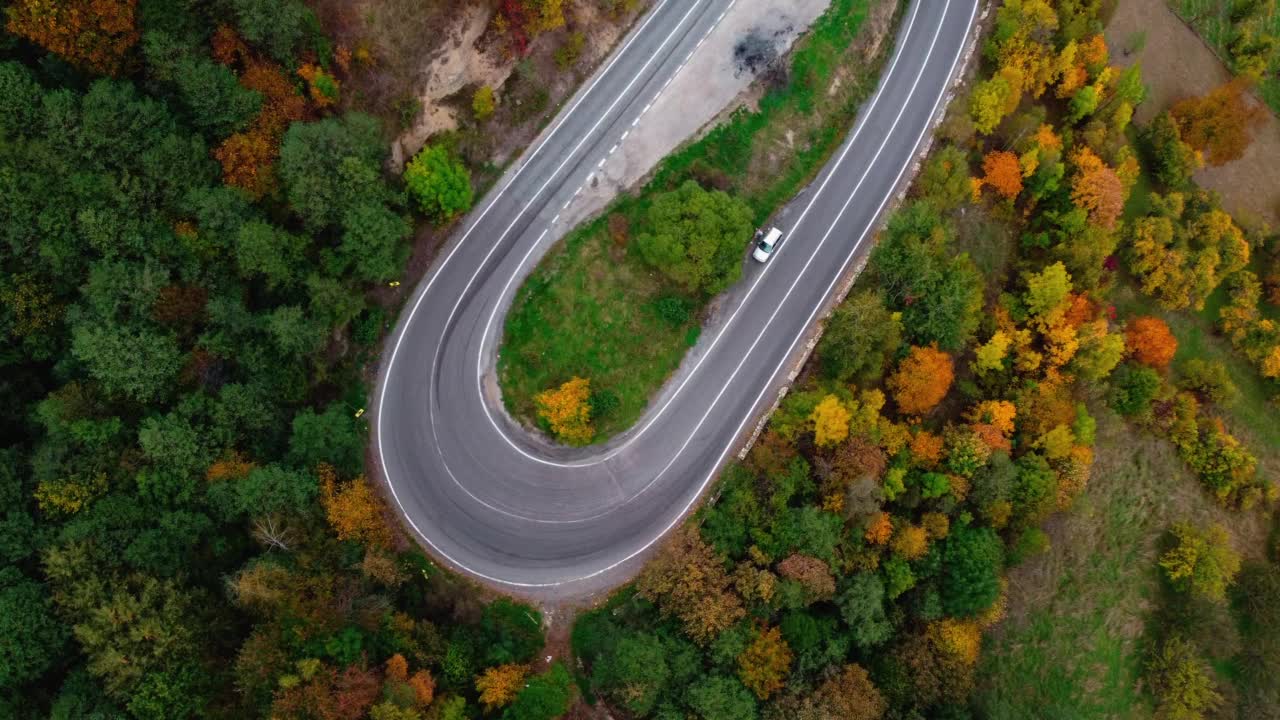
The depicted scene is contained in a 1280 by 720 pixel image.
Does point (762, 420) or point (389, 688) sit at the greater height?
point (762, 420)

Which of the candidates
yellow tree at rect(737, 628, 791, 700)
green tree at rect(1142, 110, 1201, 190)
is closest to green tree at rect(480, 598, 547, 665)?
yellow tree at rect(737, 628, 791, 700)

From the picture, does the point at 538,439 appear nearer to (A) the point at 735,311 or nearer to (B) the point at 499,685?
(B) the point at 499,685

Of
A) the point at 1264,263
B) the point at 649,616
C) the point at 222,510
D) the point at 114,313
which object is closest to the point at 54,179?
the point at 114,313

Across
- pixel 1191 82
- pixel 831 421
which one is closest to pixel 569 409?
pixel 831 421

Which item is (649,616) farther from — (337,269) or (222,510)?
(337,269)

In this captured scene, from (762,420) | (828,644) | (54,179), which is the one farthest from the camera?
(762,420)

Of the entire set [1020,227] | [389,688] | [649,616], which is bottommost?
[389,688]
